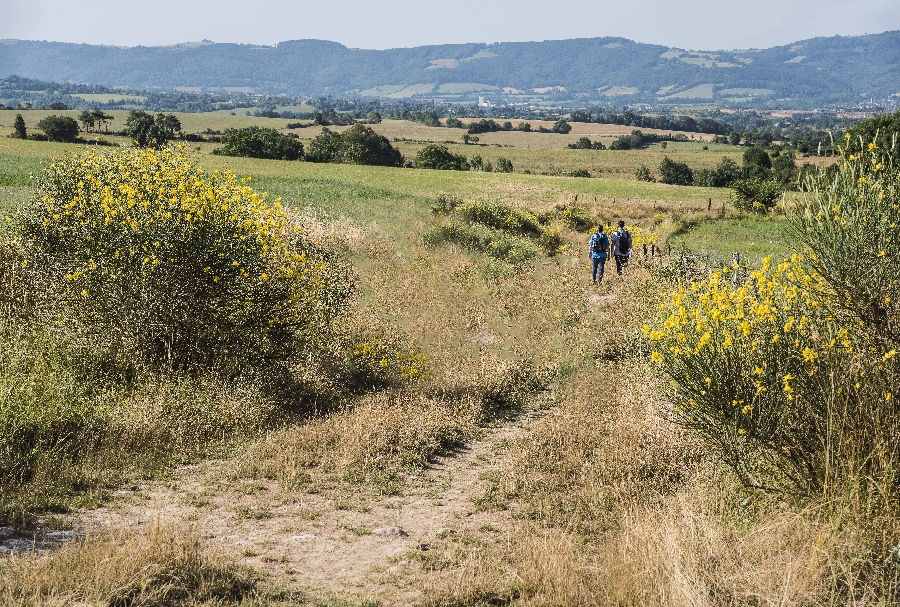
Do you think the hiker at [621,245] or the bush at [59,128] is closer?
the hiker at [621,245]

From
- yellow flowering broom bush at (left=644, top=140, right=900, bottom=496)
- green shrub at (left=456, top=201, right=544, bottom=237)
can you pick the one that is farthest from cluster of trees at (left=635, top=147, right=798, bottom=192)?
yellow flowering broom bush at (left=644, top=140, right=900, bottom=496)

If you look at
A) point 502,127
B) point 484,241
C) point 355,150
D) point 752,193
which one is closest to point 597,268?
point 484,241

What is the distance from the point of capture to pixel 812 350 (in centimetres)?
711

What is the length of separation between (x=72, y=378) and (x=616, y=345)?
10.5 meters

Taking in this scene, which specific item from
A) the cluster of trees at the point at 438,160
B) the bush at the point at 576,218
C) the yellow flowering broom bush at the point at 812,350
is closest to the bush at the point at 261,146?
the cluster of trees at the point at 438,160

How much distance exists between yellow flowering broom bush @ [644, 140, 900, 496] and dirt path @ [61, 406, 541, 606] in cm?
275

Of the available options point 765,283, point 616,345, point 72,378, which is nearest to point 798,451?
point 765,283

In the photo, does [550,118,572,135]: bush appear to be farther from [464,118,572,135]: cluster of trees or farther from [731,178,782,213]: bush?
[731,178,782,213]: bush

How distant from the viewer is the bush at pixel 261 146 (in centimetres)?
8331

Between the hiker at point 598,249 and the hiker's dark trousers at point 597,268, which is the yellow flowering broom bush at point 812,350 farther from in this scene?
the hiker's dark trousers at point 597,268

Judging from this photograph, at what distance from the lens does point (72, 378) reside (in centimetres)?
1129

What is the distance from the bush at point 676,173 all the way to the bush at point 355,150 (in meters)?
35.3

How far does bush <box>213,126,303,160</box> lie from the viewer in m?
83.3

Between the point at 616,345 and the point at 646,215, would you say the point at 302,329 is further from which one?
the point at 646,215
